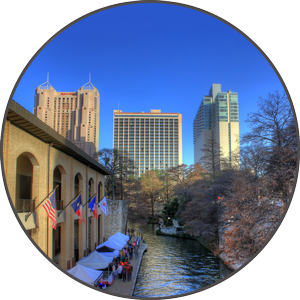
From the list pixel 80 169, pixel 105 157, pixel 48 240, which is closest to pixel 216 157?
pixel 105 157

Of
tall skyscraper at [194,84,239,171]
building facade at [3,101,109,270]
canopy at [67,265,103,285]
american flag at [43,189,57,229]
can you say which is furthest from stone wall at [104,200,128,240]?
american flag at [43,189,57,229]

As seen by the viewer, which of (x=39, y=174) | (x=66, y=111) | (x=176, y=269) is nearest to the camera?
(x=39, y=174)

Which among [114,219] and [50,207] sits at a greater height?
[50,207]

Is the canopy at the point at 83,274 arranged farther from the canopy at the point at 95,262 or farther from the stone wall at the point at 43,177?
the canopy at the point at 95,262

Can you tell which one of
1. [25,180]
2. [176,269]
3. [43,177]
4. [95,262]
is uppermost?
[43,177]

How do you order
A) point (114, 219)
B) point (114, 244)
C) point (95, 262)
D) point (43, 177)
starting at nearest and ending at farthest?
point (43, 177)
point (95, 262)
point (114, 244)
point (114, 219)

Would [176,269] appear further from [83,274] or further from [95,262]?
[83,274]

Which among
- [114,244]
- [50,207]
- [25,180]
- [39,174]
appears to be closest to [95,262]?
[114,244]
